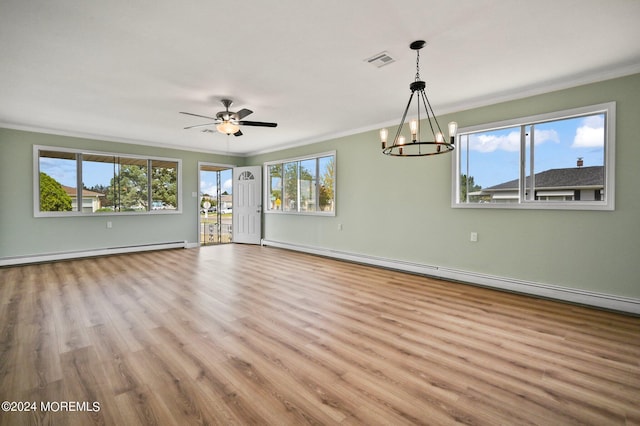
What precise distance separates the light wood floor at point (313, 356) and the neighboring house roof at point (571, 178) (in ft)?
4.81

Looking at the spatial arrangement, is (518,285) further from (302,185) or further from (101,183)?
(101,183)

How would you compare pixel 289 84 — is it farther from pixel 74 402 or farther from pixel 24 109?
pixel 24 109

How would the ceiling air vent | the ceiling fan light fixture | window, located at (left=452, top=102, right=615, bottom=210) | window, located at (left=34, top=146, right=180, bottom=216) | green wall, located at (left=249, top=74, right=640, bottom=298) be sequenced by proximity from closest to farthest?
the ceiling air vent → green wall, located at (left=249, top=74, right=640, bottom=298) → window, located at (left=452, top=102, right=615, bottom=210) → the ceiling fan light fixture → window, located at (left=34, top=146, right=180, bottom=216)

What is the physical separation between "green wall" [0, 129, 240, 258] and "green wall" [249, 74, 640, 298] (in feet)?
12.7

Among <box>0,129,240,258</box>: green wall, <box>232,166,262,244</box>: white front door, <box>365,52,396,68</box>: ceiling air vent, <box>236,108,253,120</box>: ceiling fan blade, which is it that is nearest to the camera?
<box>365,52,396,68</box>: ceiling air vent

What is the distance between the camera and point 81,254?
639 centimetres

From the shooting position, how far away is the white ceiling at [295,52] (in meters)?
2.32

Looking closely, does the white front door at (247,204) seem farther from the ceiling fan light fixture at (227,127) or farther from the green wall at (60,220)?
the ceiling fan light fixture at (227,127)

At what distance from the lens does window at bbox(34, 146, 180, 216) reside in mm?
6062

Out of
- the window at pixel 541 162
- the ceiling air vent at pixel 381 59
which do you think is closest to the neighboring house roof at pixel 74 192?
the ceiling air vent at pixel 381 59

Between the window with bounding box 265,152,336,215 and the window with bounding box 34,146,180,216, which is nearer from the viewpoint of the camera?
the window with bounding box 34,146,180,216

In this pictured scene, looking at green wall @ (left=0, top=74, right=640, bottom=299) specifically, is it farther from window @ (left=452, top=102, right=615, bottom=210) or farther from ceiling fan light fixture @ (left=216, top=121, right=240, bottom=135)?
ceiling fan light fixture @ (left=216, top=121, right=240, bottom=135)

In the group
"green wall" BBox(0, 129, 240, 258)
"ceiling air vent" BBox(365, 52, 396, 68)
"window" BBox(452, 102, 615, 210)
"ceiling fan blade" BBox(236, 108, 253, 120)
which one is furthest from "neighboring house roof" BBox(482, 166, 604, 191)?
"green wall" BBox(0, 129, 240, 258)

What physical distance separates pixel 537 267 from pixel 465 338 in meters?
1.94
